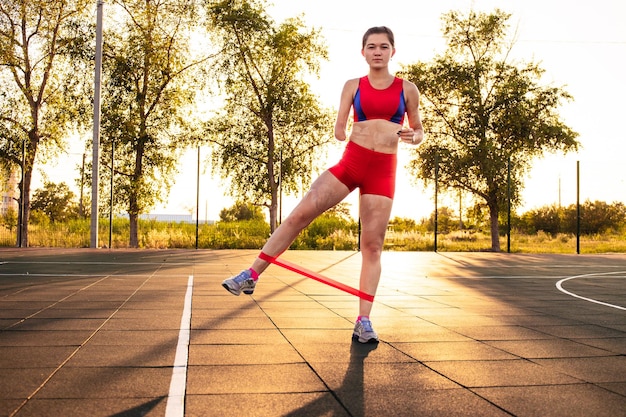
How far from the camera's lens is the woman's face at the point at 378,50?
3.86 metres

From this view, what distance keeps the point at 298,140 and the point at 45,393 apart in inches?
886

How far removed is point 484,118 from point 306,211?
22352mm

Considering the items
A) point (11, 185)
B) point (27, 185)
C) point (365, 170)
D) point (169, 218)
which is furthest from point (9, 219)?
point (365, 170)

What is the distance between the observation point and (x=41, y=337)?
13.0 ft

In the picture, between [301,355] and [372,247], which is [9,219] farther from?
[301,355]

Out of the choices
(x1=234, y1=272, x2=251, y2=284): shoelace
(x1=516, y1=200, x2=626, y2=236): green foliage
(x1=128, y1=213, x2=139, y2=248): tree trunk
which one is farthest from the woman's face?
(x1=516, y1=200, x2=626, y2=236): green foliage

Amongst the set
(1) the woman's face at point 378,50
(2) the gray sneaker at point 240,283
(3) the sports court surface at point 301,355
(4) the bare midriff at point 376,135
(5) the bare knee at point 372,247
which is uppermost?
(1) the woman's face at point 378,50

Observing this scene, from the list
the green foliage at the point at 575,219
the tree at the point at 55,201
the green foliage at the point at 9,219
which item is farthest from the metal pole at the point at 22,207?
the green foliage at the point at 575,219

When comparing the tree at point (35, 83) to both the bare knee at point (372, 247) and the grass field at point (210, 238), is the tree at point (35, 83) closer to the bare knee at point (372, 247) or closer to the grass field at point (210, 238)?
the grass field at point (210, 238)

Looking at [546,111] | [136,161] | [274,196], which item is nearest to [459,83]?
[546,111]

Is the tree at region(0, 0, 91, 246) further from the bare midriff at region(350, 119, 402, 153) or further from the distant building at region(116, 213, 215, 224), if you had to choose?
the bare midriff at region(350, 119, 402, 153)

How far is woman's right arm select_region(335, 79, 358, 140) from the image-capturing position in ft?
12.6

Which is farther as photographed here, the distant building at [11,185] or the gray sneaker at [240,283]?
the distant building at [11,185]

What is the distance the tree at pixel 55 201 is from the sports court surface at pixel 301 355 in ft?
135
